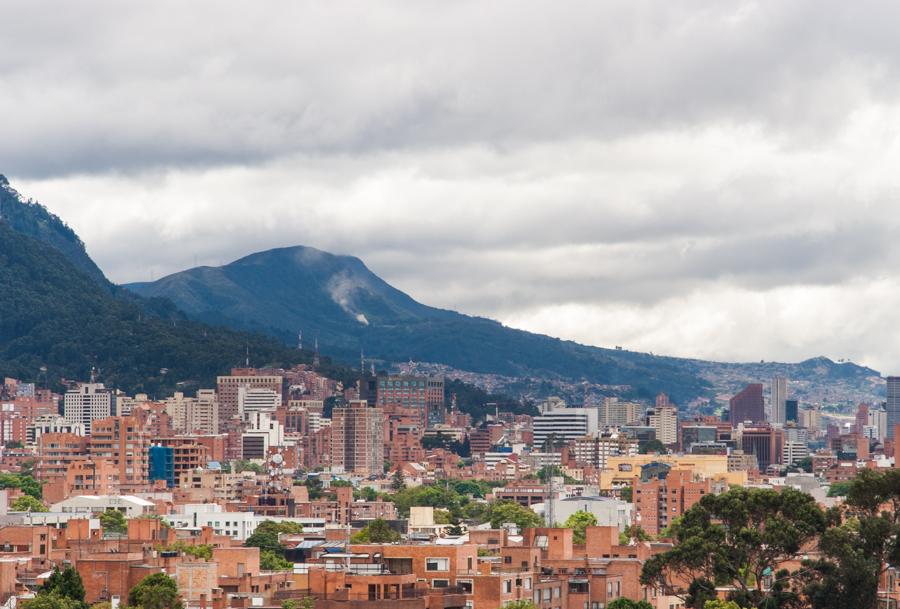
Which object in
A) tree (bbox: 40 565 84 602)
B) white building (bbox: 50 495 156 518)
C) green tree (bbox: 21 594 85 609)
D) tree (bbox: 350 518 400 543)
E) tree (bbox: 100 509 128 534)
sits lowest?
green tree (bbox: 21 594 85 609)

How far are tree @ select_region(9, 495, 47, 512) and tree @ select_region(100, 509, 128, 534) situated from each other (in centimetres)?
1085

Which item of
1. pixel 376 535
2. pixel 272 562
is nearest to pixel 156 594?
pixel 272 562

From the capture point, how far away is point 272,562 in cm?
12125

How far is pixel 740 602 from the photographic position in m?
75.1

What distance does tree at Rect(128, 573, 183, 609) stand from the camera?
240ft

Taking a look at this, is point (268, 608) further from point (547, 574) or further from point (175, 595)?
point (547, 574)


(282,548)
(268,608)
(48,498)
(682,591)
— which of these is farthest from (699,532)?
(48,498)

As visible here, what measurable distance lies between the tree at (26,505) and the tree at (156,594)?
9483 centimetres

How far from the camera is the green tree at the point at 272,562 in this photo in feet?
378

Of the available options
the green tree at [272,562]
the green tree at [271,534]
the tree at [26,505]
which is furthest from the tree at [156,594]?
the tree at [26,505]

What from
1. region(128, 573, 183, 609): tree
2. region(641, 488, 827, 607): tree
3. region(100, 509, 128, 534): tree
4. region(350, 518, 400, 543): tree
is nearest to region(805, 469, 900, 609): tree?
region(641, 488, 827, 607): tree

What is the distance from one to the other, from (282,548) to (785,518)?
6559cm

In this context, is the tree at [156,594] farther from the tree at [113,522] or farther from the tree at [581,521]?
the tree at [581,521]

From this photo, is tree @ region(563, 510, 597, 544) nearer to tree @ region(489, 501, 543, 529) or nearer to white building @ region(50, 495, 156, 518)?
tree @ region(489, 501, 543, 529)
